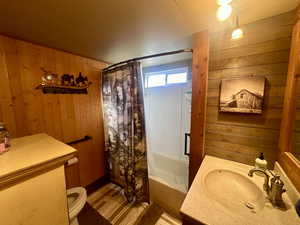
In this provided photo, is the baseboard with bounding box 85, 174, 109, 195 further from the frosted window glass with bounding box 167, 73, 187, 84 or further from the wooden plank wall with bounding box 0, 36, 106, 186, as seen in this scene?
the frosted window glass with bounding box 167, 73, 187, 84

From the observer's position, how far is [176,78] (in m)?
2.46

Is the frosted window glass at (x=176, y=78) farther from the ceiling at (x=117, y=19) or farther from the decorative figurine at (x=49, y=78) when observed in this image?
the decorative figurine at (x=49, y=78)

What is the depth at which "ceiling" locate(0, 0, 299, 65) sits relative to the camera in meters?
0.89

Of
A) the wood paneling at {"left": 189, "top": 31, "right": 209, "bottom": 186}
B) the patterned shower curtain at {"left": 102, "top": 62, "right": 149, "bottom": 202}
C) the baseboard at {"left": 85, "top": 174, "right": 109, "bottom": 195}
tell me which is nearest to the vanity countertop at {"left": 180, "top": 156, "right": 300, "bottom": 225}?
the wood paneling at {"left": 189, "top": 31, "right": 209, "bottom": 186}

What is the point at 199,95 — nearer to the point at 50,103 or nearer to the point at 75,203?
the point at 75,203

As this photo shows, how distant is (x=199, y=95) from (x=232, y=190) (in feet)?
2.87

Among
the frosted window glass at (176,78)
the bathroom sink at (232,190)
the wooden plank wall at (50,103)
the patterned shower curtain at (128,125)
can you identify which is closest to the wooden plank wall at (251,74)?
the bathroom sink at (232,190)

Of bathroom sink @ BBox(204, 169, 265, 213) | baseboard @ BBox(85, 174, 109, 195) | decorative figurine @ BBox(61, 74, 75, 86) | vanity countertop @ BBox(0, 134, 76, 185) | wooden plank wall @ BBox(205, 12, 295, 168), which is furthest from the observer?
baseboard @ BBox(85, 174, 109, 195)

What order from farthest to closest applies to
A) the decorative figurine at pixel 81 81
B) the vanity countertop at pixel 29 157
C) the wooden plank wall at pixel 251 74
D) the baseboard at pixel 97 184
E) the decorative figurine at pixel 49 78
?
the baseboard at pixel 97 184, the decorative figurine at pixel 81 81, the decorative figurine at pixel 49 78, the wooden plank wall at pixel 251 74, the vanity countertop at pixel 29 157

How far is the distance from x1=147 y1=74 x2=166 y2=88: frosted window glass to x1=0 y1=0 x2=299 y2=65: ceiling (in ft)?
3.58

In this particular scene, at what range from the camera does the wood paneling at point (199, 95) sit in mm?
1268

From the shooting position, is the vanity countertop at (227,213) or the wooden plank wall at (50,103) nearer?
the vanity countertop at (227,213)

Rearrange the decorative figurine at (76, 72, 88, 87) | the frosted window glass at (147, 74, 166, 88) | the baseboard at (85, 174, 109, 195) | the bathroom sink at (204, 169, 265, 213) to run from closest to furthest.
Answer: the bathroom sink at (204, 169, 265, 213) < the decorative figurine at (76, 72, 88, 87) < the baseboard at (85, 174, 109, 195) < the frosted window glass at (147, 74, 166, 88)

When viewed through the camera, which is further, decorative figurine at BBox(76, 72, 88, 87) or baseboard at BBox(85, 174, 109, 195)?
baseboard at BBox(85, 174, 109, 195)
